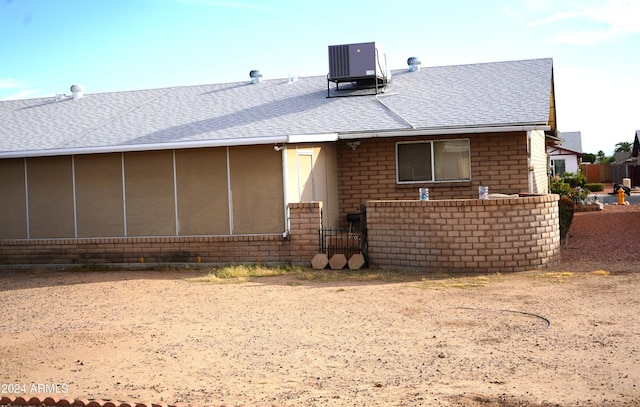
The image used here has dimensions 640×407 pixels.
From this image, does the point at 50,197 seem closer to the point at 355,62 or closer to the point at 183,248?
the point at 183,248

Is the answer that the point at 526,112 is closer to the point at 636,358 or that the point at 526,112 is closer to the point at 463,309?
the point at 463,309

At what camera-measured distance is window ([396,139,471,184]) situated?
17516mm

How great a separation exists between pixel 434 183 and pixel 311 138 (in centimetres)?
350

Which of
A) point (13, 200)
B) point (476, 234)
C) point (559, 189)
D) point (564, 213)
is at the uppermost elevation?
point (13, 200)

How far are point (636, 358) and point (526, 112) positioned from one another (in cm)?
998

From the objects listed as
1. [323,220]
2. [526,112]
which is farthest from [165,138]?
[526,112]

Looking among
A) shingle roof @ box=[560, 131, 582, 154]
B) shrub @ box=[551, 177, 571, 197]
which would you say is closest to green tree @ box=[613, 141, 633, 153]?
shingle roof @ box=[560, 131, 582, 154]

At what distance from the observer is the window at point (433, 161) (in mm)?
17516

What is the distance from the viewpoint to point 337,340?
28.7ft

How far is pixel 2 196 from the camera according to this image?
17.6 metres

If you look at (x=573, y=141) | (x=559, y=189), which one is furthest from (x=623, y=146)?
(x=559, y=189)

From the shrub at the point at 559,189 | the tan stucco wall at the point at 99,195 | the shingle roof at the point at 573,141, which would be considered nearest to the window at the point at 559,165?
the shingle roof at the point at 573,141

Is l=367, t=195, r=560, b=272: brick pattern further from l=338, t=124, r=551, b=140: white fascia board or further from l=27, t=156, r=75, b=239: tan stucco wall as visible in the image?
l=27, t=156, r=75, b=239: tan stucco wall

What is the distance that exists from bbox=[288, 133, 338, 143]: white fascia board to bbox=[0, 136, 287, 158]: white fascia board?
7.8 inches
